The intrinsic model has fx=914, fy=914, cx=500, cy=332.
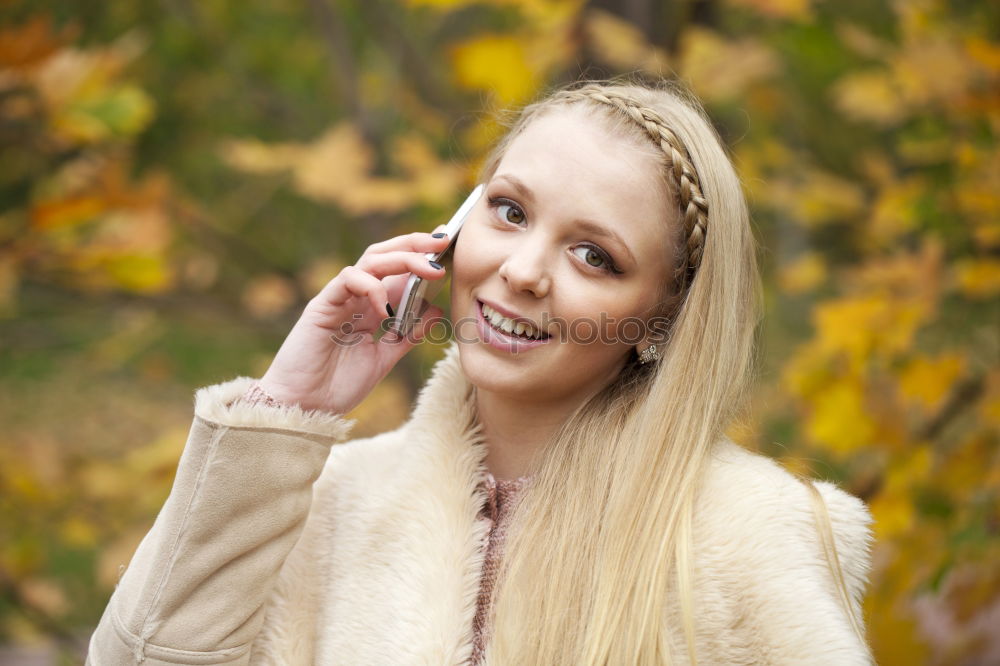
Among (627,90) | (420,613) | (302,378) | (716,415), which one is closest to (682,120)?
(627,90)

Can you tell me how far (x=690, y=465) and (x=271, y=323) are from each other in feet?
9.34

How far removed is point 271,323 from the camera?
4246 mm

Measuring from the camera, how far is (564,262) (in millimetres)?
1821

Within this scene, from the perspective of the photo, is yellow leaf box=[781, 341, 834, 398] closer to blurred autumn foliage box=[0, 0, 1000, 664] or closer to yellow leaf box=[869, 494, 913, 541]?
blurred autumn foliage box=[0, 0, 1000, 664]

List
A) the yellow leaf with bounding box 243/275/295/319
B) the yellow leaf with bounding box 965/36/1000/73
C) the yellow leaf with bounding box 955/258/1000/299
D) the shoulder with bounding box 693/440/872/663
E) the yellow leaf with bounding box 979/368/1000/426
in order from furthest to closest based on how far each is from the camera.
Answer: the yellow leaf with bounding box 243/275/295/319 < the yellow leaf with bounding box 955/258/1000/299 < the yellow leaf with bounding box 979/368/1000/426 < the yellow leaf with bounding box 965/36/1000/73 < the shoulder with bounding box 693/440/872/663

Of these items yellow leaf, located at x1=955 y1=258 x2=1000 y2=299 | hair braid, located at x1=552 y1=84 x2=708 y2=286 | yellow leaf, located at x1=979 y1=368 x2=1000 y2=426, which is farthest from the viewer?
yellow leaf, located at x1=955 y1=258 x2=1000 y2=299

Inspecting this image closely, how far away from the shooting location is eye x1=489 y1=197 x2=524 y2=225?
1912 millimetres

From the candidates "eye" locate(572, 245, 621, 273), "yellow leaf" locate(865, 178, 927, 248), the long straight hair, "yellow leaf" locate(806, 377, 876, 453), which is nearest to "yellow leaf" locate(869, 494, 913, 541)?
"yellow leaf" locate(806, 377, 876, 453)

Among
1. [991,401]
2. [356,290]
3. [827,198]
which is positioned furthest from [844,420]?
[356,290]

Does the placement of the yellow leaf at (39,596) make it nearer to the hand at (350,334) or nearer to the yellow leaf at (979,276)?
the hand at (350,334)

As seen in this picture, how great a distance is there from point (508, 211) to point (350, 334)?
1.51 ft

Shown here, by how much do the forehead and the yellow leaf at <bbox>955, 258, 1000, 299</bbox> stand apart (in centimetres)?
170

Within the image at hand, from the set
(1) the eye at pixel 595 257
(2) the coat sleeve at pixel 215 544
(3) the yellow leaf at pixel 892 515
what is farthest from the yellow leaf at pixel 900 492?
(2) the coat sleeve at pixel 215 544

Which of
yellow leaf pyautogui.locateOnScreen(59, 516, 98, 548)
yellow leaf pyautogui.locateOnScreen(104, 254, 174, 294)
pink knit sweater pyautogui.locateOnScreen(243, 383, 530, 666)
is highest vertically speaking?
pink knit sweater pyautogui.locateOnScreen(243, 383, 530, 666)
